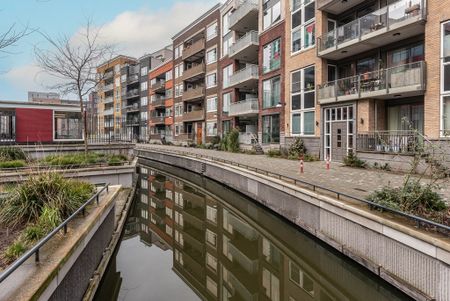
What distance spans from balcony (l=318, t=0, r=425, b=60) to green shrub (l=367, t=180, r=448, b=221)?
10691mm

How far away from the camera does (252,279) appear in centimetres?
764

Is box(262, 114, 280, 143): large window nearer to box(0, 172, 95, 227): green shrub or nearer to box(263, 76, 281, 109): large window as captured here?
box(263, 76, 281, 109): large window

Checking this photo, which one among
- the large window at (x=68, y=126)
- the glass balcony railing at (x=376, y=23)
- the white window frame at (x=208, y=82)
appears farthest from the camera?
the white window frame at (x=208, y=82)

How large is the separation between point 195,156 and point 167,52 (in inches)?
1619

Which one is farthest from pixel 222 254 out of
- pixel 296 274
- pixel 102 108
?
pixel 102 108

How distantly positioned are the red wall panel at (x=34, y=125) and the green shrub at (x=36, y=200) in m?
17.3

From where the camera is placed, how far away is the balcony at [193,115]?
129ft

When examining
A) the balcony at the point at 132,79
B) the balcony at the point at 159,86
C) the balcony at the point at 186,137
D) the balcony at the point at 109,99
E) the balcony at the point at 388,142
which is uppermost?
the balcony at the point at 132,79

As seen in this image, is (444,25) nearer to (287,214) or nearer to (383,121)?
(383,121)

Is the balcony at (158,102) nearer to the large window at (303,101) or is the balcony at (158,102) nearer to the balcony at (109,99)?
the balcony at (109,99)

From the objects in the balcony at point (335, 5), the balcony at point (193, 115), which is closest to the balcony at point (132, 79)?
the balcony at point (193, 115)

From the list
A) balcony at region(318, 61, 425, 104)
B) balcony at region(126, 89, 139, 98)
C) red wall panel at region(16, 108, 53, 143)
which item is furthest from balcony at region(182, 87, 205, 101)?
balcony at region(126, 89, 139, 98)

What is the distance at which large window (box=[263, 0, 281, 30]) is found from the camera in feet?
80.5

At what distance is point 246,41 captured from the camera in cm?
2798
